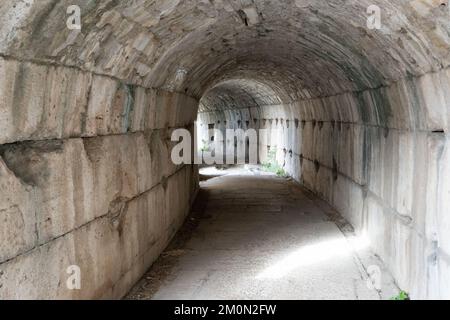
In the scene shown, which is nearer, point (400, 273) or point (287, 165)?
point (400, 273)

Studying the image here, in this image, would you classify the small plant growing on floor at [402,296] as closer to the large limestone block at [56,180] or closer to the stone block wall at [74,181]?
the stone block wall at [74,181]

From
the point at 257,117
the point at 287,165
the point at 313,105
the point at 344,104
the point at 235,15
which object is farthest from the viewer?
the point at 257,117

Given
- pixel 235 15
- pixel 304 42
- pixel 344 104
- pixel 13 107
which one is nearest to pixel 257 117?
pixel 344 104

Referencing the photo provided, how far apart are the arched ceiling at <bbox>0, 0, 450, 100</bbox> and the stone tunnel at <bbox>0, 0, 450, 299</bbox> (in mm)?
20

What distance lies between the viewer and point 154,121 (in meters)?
7.05

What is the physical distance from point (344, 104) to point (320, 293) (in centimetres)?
455

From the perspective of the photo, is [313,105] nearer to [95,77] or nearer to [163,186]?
[163,186]

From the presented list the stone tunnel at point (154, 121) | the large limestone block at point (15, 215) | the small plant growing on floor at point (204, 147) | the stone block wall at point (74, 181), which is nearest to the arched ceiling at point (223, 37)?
the stone tunnel at point (154, 121)

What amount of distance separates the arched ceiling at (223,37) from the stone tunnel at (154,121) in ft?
0.07

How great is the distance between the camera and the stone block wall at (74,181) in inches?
131

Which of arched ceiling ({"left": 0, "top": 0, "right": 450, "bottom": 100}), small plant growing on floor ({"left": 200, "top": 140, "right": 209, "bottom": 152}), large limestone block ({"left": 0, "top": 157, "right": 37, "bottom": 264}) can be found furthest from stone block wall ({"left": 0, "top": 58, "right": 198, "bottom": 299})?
small plant growing on floor ({"left": 200, "top": 140, "right": 209, "bottom": 152})

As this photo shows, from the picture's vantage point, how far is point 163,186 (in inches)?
306

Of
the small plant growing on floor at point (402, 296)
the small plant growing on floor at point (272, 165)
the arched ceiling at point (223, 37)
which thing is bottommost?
the small plant growing on floor at point (402, 296)
